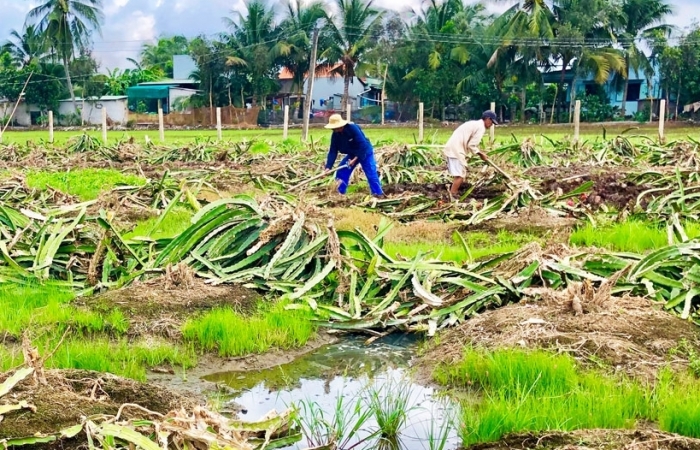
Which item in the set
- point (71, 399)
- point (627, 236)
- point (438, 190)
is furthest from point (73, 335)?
point (438, 190)

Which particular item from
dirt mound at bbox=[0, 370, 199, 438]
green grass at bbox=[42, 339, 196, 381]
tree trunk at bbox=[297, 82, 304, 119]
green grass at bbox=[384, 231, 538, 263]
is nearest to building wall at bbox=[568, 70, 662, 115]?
tree trunk at bbox=[297, 82, 304, 119]

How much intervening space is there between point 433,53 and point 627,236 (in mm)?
33153

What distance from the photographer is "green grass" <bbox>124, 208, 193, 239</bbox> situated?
7.41 m

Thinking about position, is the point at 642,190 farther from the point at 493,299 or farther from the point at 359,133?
the point at 493,299

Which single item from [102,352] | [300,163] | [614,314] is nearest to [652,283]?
[614,314]

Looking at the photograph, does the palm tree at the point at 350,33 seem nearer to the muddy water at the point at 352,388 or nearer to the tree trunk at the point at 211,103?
the tree trunk at the point at 211,103

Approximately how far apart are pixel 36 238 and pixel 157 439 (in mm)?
3952

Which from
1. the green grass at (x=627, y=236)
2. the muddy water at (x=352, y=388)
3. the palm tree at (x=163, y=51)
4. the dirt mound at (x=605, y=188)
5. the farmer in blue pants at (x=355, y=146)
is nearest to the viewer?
the muddy water at (x=352, y=388)

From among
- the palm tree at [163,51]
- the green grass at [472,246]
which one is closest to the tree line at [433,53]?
the palm tree at [163,51]

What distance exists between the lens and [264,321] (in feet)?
15.5

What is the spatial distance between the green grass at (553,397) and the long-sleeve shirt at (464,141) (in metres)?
5.94

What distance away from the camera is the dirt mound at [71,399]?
2744mm

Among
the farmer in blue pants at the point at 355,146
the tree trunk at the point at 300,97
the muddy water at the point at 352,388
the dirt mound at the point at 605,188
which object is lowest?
the muddy water at the point at 352,388

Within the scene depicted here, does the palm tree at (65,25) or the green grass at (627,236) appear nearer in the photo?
the green grass at (627,236)
